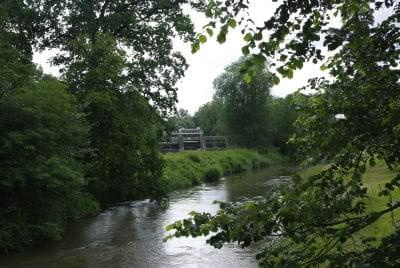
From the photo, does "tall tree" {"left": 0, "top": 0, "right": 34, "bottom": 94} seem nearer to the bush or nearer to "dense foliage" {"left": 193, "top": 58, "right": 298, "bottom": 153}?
the bush

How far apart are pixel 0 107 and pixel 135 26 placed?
1012cm

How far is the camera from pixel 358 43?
3090mm

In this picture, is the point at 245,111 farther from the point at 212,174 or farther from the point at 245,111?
the point at 212,174

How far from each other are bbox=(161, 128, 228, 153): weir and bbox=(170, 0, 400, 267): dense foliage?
36184 mm

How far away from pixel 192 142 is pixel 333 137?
4326 centimetres

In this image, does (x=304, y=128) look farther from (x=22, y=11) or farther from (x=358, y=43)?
(x=22, y=11)

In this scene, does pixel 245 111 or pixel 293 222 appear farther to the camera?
pixel 245 111

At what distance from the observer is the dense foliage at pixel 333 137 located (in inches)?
102

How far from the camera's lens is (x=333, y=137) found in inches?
126

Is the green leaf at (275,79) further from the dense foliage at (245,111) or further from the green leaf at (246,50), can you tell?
the dense foliage at (245,111)

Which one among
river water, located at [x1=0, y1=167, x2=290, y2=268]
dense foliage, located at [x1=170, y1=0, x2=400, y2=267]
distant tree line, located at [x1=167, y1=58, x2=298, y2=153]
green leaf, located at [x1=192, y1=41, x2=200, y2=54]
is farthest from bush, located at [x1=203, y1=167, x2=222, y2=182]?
green leaf, located at [x1=192, y1=41, x2=200, y2=54]

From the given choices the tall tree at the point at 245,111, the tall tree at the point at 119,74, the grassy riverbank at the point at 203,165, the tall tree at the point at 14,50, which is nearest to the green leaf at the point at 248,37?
the tall tree at the point at 14,50

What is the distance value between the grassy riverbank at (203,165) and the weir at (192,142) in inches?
203

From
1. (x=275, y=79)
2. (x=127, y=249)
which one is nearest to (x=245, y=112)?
(x=127, y=249)
